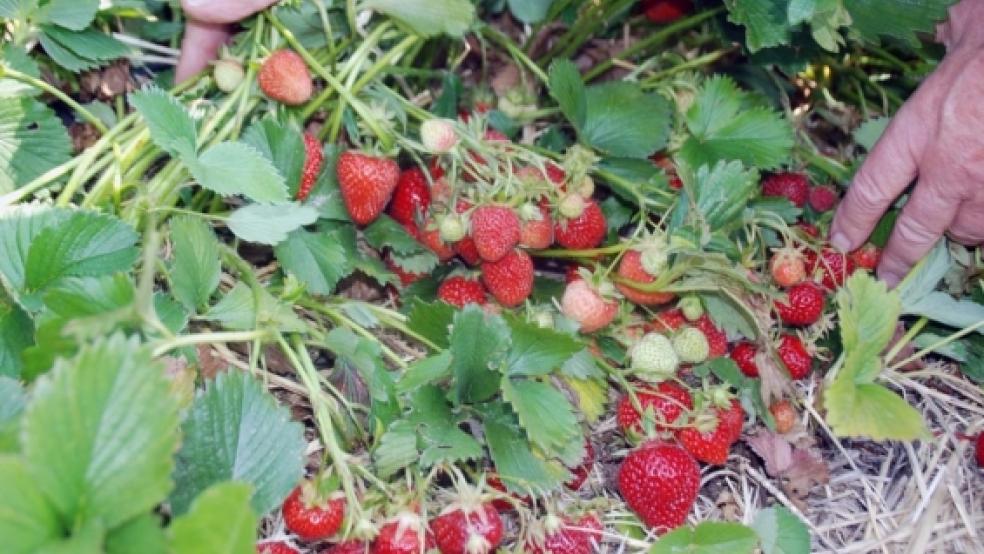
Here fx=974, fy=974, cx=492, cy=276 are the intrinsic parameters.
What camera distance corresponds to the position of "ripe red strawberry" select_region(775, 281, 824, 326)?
105cm

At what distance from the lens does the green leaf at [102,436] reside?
577mm

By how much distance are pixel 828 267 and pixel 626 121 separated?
28cm

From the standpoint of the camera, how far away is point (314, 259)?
101 centimetres

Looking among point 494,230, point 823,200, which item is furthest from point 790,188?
point 494,230

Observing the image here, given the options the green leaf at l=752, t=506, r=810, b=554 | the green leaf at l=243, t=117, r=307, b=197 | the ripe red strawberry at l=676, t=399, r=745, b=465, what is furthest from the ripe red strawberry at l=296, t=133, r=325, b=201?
the green leaf at l=752, t=506, r=810, b=554

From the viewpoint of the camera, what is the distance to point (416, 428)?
0.85m

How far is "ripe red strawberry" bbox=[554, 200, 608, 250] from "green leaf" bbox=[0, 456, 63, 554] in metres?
0.61

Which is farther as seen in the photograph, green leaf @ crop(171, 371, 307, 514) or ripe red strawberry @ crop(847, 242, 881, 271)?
ripe red strawberry @ crop(847, 242, 881, 271)

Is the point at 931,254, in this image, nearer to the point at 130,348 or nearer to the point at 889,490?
the point at 889,490

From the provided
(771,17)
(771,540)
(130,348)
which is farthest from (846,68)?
(130,348)

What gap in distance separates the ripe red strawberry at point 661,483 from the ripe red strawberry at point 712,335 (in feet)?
0.42

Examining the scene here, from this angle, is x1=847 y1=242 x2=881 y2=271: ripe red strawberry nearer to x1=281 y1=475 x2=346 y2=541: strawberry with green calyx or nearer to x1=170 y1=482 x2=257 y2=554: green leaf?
x1=281 y1=475 x2=346 y2=541: strawberry with green calyx

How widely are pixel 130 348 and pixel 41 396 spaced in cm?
6

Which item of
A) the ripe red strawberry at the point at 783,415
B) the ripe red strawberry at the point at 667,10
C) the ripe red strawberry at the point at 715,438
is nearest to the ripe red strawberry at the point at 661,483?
the ripe red strawberry at the point at 715,438
